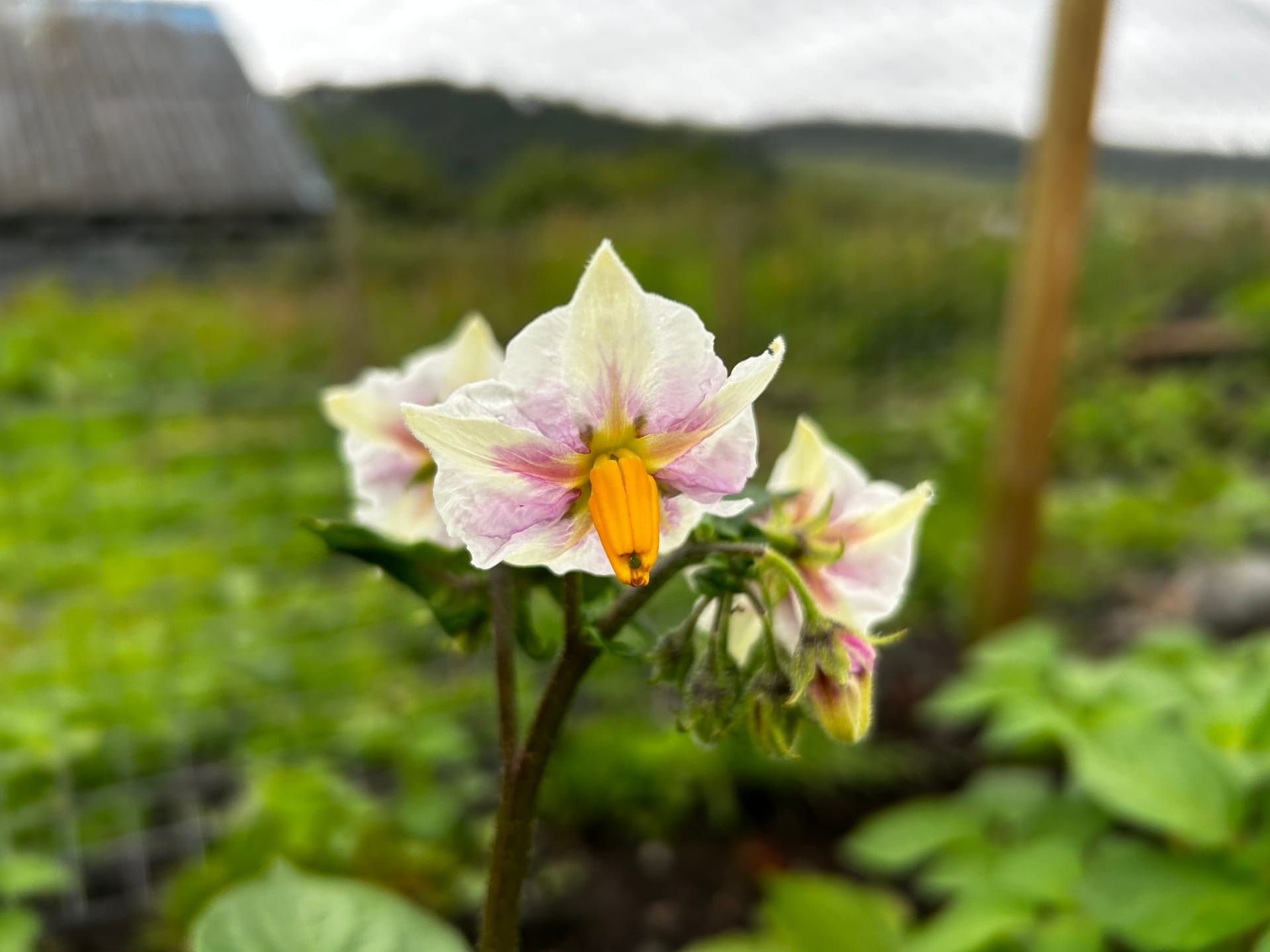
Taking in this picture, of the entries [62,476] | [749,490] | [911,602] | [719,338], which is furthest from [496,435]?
[62,476]

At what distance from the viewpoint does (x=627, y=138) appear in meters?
2.50

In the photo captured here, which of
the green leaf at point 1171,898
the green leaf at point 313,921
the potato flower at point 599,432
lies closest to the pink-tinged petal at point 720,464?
the potato flower at point 599,432

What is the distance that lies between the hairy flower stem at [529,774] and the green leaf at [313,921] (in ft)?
0.52

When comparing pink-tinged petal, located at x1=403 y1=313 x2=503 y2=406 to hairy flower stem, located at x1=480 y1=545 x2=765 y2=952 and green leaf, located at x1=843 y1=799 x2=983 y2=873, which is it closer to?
hairy flower stem, located at x1=480 y1=545 x2=765 y2=952

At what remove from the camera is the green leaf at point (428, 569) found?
0.58 m

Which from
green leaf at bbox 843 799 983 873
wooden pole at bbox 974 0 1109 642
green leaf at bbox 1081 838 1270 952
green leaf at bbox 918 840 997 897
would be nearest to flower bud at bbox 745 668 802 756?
green leaf at bbox 1081 838 1270 952

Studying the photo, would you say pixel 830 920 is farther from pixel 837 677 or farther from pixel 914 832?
pixel 837 677

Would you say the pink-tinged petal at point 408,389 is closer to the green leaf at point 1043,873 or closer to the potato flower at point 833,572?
the potato flower at point 833,572

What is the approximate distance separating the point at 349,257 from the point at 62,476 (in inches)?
54.6

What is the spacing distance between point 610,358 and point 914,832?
1456 millimetres

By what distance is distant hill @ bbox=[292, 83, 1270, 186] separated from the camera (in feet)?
7.44

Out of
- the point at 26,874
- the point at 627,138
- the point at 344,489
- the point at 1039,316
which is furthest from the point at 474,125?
the point at 26,874

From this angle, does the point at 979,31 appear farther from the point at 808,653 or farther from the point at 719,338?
the point at 808,653

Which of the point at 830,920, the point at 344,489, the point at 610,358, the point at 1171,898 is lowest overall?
the point at 830,920
